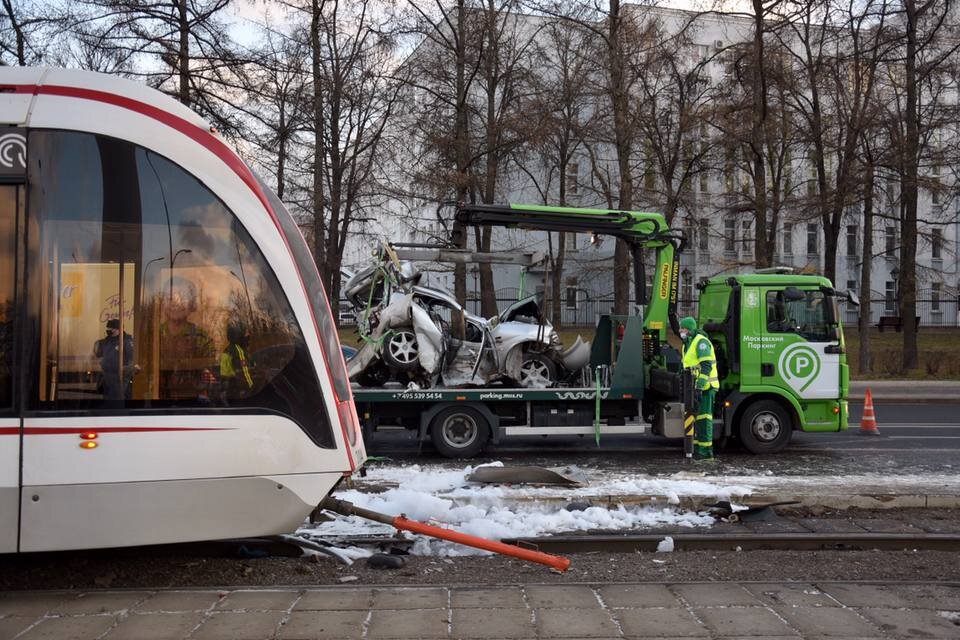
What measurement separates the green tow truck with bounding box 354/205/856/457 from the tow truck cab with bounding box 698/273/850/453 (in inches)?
0.6

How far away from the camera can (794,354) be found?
12.4 meters

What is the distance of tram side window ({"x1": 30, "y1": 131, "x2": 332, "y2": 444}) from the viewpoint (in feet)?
18.4

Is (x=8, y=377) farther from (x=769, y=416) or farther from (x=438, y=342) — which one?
(x=769, y=416)

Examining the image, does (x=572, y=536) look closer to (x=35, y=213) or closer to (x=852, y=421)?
(x=35, y=213)

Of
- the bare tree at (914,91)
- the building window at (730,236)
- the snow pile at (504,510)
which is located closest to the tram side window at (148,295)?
the snow pile at (504,510)

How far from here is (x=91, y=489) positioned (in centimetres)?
543

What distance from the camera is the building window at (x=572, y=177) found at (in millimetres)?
33688

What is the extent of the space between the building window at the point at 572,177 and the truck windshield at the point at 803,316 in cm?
2095

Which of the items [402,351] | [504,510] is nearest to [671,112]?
[402,351]

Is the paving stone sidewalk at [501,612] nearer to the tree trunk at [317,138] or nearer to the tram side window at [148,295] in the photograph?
the tram side window at [148,295]

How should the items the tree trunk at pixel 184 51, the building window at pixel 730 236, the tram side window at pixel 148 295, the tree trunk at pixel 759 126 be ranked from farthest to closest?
1. the building window at pixel 730 236
2. the tree trunk at pixel 759 126
3. the tree trunk at pixel 184 51
4. the tram side window at pixel 148 295

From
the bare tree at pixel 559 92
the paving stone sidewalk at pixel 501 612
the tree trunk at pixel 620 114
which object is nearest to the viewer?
the paving stone sidewalk at pixel 501 612

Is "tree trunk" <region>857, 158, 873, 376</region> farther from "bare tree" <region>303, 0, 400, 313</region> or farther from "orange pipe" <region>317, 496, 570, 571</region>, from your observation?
"orange pipe" <region>317, 496, 570, 571</region>

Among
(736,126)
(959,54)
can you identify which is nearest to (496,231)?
(736,126)
